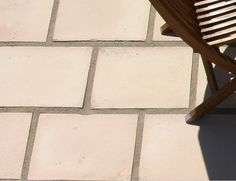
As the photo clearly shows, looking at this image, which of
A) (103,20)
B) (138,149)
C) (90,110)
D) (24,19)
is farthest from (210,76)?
(24,19)

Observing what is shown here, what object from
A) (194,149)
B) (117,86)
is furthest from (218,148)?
(117,86)

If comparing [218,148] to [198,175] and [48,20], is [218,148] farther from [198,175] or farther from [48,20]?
[48,20]

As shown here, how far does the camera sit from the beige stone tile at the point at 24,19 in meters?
2.51

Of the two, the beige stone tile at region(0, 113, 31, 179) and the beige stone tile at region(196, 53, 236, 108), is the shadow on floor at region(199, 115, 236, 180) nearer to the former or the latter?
the beige stone tile at region(196, 53, 236, 108)

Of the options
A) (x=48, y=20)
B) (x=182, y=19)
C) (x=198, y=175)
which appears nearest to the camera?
(x=182, y=19)

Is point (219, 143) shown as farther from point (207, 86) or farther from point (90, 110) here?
point (90, 110)

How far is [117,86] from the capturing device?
7.52ft

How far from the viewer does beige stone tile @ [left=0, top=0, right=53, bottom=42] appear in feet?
8.23

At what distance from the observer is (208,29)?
1885 millimetres

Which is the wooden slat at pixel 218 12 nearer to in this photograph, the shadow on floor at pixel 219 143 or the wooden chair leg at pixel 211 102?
the wooden chair leg at pixel 211 102

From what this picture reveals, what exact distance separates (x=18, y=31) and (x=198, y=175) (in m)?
1.01

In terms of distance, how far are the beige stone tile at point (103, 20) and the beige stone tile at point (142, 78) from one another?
3.5 inches

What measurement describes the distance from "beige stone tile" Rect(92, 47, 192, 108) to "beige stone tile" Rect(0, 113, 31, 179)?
286 mm

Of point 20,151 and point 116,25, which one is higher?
point 116,25
